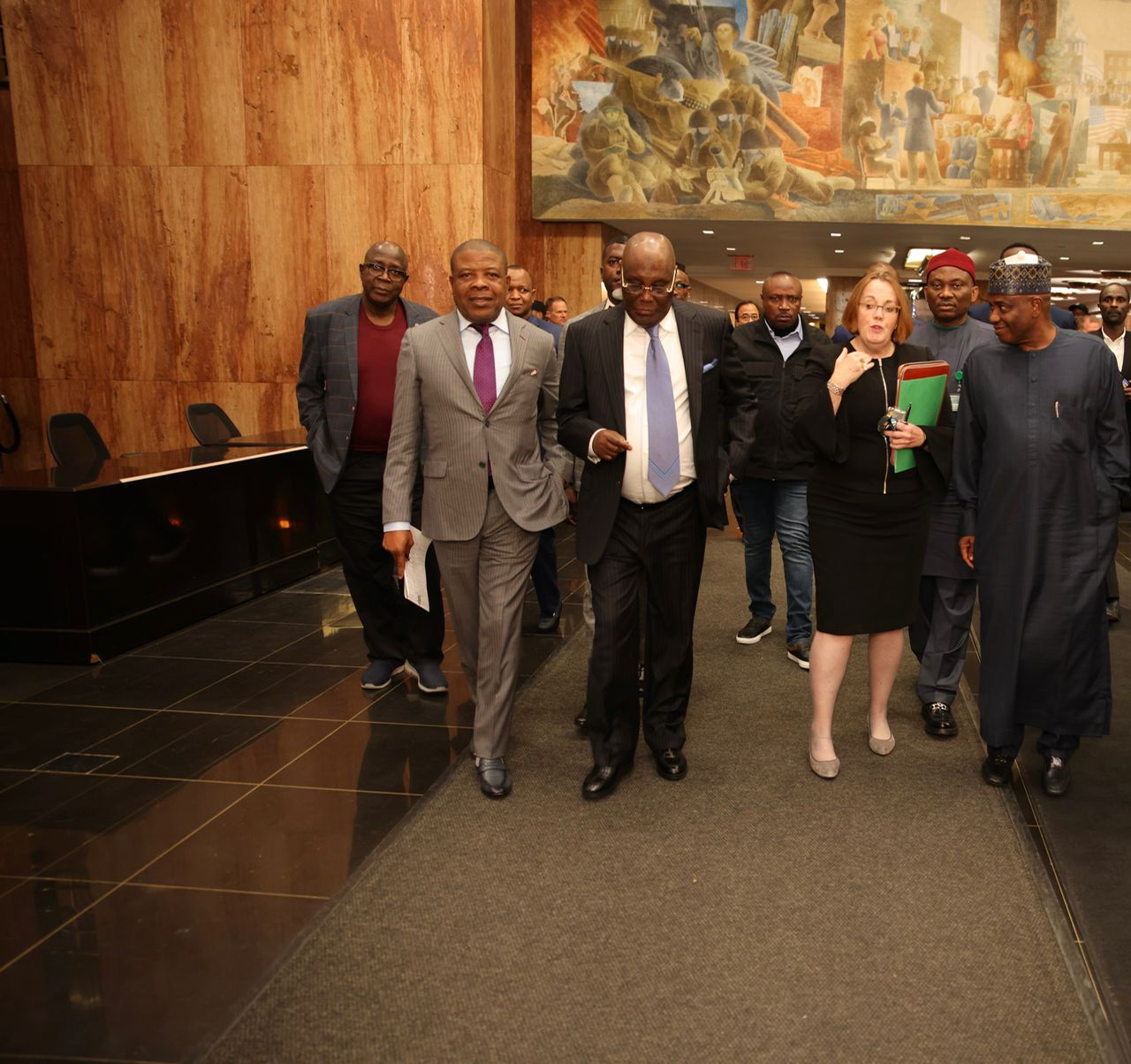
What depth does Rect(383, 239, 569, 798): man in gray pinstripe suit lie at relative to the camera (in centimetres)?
349

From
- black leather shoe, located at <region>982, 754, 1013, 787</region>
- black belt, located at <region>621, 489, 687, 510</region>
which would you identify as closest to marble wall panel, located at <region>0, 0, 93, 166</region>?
black belt, located at <region>621, 489, 687, 510</region>

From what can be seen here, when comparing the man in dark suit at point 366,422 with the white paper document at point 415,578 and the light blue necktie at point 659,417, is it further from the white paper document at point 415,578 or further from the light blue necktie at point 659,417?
the light blue necktie at point 659,417

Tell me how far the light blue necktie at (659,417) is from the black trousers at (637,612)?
0.13m

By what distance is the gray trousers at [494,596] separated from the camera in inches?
139

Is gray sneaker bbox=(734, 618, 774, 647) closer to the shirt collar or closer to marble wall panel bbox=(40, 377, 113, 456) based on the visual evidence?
the shirt collar

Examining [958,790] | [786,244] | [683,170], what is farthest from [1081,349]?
[786,244]

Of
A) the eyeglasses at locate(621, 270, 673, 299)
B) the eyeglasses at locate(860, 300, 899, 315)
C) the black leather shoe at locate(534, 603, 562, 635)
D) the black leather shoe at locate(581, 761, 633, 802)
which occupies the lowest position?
the black leather shoe at locate(534, 603, 562, 635)

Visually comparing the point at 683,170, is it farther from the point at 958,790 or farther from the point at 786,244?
the point at 958,790

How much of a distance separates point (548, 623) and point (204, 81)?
5.90 meters

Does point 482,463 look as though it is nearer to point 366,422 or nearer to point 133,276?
point 366,422

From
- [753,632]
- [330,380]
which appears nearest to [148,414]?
[330,380]

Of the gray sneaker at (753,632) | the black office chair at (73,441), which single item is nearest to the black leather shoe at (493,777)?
the gray sneaker at (753,632)

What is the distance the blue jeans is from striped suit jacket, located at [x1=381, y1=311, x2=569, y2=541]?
1803mm

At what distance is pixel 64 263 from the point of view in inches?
362
